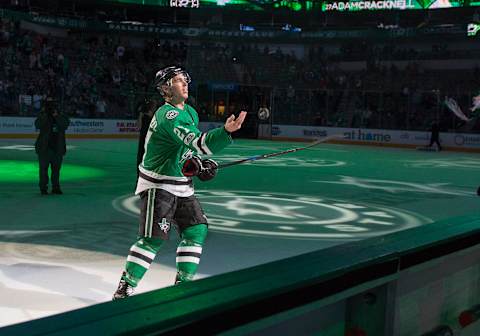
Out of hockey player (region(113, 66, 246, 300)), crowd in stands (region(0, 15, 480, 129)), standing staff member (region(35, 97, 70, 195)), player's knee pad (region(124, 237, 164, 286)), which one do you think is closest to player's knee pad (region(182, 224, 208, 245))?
hockey player (region(113, 66, 246, 300))

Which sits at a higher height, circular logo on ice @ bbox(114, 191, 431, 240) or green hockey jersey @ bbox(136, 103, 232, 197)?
green hockey jersey @ bbox(136, 103, 232, 197)

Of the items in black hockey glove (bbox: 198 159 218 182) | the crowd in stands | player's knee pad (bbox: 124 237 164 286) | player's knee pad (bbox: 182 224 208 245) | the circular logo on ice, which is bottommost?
the circular logo on ice

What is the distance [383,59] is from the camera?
35594mm

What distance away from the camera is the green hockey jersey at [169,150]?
3.82 meters

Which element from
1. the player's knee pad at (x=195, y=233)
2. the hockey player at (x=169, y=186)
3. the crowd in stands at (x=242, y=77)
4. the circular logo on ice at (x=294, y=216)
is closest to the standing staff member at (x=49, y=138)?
the circular logo on ice at (x=294, y=216)

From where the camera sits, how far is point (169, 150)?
4.05 m

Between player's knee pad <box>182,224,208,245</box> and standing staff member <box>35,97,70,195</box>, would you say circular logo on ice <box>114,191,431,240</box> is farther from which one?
player's knee pad <box>182,224,208,245</box>

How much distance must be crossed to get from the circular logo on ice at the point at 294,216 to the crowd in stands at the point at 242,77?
17.0 metres

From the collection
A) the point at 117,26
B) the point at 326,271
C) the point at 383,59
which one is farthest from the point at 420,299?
the point at 117,26

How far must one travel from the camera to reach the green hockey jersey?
3.82 metres

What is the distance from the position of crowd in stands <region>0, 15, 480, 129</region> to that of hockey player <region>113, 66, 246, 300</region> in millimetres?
22029

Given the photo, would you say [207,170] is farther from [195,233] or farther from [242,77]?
[242,77]

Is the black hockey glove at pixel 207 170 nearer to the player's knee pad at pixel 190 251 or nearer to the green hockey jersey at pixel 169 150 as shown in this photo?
the green hockey jersey at pixel 169 150

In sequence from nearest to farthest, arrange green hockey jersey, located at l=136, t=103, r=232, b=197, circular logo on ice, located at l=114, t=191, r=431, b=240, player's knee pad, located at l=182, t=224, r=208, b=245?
green hockey jersey, located at l=136, t=103, r=232, b=197
player's knee pad, located at l=182, t=224, r=208, b=245
circular logo on ice, located at l=114, t=191, r=431, b=240
